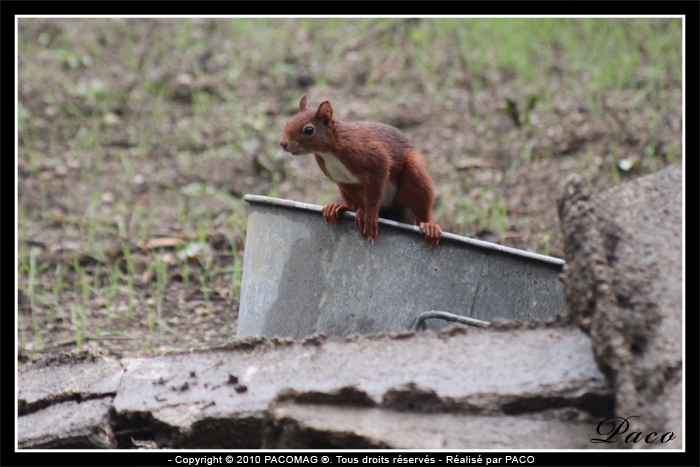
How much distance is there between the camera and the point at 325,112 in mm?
3049

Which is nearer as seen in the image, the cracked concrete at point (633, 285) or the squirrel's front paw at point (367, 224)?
the cracked concrete at point (633, 285)

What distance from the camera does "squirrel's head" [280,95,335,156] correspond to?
302cm

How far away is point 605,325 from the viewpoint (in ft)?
6.61

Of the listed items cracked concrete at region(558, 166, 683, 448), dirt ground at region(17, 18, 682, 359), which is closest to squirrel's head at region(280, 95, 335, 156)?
cracked concrete at region(558, 166, 683, 448)

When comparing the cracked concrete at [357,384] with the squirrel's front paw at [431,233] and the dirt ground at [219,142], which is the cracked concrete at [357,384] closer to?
the squirrel's front paw at [431,233]

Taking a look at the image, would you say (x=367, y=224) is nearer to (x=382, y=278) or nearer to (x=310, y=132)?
(x=382, y=278)

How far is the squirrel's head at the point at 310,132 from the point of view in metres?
3.02

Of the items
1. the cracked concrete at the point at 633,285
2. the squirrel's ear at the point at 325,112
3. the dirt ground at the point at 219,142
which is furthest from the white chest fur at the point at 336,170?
the dirt ground at the point at 219,142

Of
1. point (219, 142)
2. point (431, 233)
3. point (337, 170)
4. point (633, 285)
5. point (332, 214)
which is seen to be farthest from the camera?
point (219, 142)

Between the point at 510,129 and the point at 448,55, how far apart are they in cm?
145

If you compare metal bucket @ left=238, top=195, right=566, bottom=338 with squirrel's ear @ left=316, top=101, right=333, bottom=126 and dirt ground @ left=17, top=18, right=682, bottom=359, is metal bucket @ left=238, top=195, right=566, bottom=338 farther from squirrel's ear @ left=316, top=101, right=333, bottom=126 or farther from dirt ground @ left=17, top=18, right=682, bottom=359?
dirt ground @ left=17, top=18, right=682, bottom=359

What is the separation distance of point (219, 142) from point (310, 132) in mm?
3430

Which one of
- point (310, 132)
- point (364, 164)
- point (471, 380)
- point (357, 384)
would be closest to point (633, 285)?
point (471, 380)

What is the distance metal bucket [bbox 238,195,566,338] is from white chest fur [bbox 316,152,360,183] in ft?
1.05
